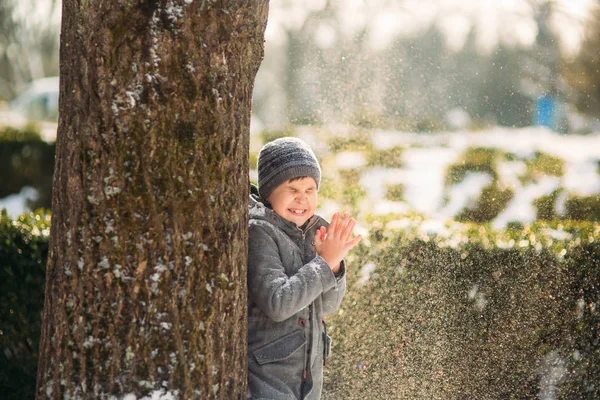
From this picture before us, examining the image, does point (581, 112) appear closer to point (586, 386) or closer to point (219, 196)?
point (586, 386)

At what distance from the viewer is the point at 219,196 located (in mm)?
2336

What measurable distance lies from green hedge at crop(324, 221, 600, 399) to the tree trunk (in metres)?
1.99

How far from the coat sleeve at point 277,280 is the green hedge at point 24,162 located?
9953 millimetres

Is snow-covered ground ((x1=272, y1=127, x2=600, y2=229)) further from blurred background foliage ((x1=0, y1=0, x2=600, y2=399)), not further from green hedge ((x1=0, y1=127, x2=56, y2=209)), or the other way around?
green hedge ((x1=0, y1=127, x2=56, y2=209))

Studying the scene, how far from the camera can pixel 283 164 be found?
2.66 m

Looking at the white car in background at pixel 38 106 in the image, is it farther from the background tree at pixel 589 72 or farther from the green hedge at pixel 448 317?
the green hedge at pixel 448 317

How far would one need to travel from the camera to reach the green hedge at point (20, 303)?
421 centimetres

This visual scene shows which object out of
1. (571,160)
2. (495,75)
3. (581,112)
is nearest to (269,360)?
(571,160)

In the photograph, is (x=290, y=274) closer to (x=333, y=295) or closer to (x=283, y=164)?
(x=333, y=295)

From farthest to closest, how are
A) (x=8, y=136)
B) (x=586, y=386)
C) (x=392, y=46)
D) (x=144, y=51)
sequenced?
1. (x=8, y=136)
2. (x=392, y=46)
3. (x=586, y=386)
4. (x=144, y=51)

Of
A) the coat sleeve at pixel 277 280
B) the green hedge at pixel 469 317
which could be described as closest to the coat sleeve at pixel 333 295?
the coat sleeve at pixel 277 280

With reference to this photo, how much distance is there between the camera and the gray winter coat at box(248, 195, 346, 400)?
2439mm

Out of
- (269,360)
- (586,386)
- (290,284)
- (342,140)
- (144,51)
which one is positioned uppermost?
(342,140)

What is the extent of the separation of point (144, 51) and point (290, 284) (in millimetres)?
825
